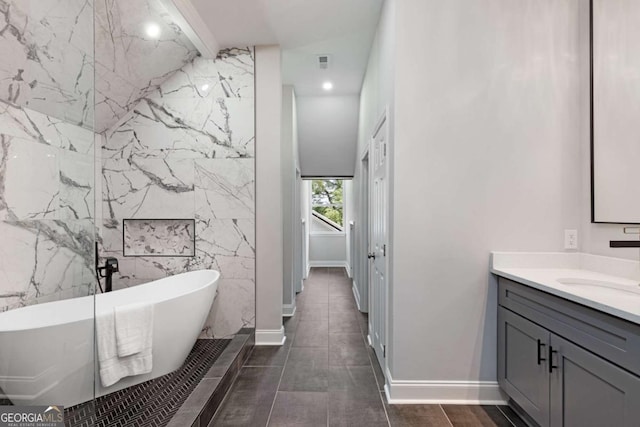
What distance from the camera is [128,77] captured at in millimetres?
2941

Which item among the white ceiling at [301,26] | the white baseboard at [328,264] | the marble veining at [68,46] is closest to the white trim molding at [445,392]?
the marble veining at [68,46]

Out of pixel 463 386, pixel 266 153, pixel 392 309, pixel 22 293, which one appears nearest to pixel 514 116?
pixel 392 309

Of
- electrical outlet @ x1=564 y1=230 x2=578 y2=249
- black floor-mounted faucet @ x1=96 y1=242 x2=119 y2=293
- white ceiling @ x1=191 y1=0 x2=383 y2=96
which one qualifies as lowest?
black floor-mounted faucet @ x1=96 y1=242 x2=119 y2=293

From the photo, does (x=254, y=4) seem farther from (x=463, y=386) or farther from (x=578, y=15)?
(x=463, y=386)

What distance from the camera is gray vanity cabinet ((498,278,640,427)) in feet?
4.15

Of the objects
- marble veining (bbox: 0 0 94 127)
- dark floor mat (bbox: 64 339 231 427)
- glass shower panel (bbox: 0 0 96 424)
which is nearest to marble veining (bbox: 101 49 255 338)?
dark floor mat (bbox: 64 339 231 427)

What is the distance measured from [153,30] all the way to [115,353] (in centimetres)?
245

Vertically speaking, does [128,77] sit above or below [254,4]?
below

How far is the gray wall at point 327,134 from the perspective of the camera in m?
4.90

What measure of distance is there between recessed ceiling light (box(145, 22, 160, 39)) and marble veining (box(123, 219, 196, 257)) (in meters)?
1.61

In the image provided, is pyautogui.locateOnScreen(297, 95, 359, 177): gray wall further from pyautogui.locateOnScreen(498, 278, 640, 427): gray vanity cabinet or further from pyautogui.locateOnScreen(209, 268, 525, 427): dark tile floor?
pyautogui.locateOnScreen(498, 278, 640, 427): gray vanity cabinet

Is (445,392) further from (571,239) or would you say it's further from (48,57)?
(48,57)

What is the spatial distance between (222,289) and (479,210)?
235cm

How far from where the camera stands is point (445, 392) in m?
2.21
